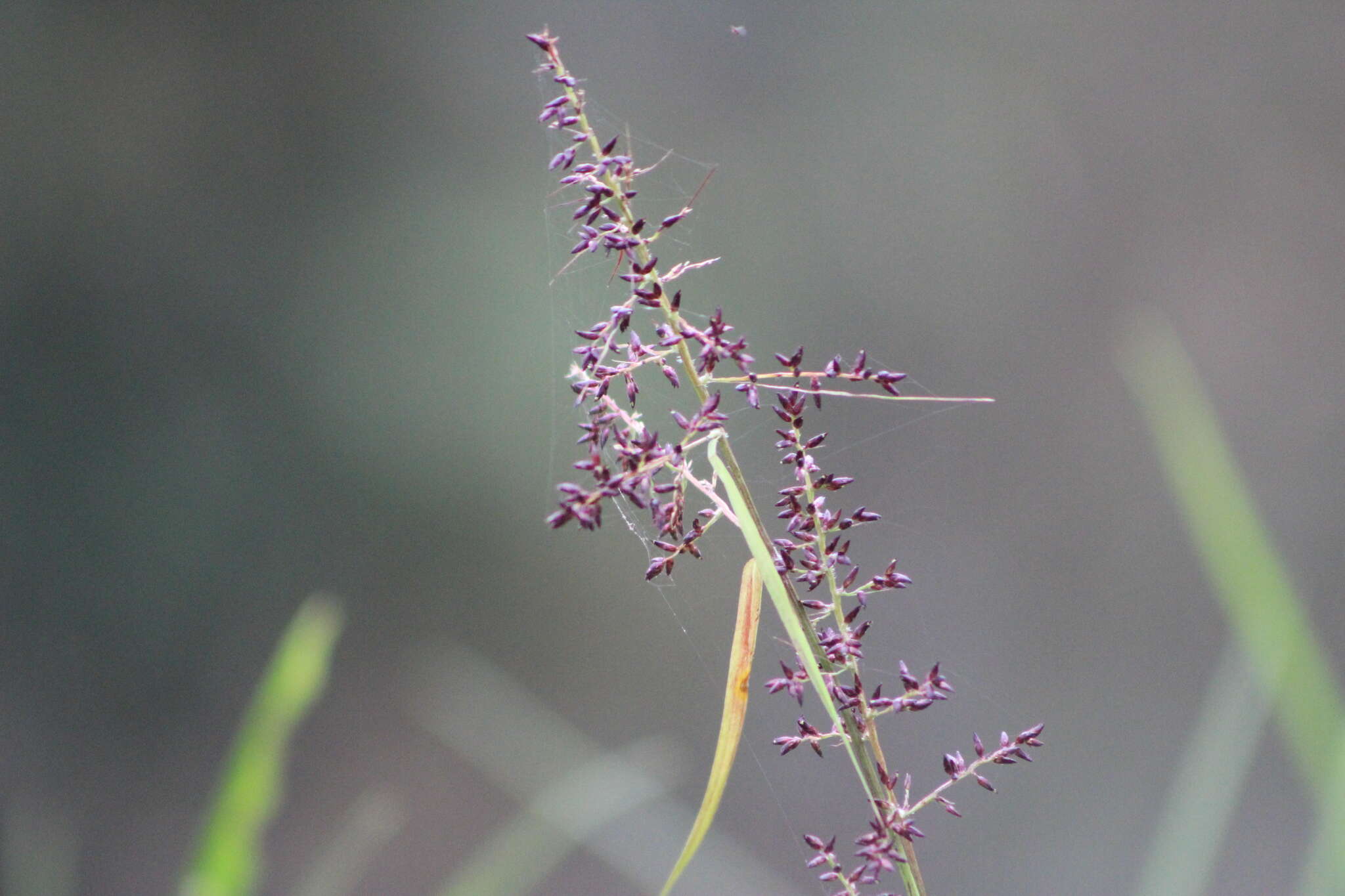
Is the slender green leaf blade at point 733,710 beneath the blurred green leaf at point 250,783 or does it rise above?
above

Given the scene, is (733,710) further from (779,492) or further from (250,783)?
(250,783)

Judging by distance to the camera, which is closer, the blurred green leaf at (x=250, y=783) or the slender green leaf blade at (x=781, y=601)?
the slender green leaf blade at (x=781, y=601)

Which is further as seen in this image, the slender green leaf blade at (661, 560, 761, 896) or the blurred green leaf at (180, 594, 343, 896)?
the blurred green leaf at (180, 594, 343, 896)

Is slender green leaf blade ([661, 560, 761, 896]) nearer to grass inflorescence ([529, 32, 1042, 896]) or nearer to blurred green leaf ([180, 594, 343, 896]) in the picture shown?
grass inflorescence ([529, 32, 1042, 896])

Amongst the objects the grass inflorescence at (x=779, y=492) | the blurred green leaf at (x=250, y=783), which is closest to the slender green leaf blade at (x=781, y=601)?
the grass inflorescence at (x=779, y=492)

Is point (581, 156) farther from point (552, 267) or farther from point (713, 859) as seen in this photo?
point (713, 859)

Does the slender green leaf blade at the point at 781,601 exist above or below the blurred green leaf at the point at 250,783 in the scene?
above

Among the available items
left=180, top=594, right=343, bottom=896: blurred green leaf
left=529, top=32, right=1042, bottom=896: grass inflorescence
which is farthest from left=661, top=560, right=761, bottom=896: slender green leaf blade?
left=180, top=594, right=343, bottom=896: blurred green leaf

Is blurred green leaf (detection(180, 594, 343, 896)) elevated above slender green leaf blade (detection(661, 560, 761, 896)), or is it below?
below

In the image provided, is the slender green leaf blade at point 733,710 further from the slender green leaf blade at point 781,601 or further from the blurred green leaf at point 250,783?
the blurred green leaf at point 250,783

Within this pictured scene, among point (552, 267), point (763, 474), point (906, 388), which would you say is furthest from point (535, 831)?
point (552, 267)

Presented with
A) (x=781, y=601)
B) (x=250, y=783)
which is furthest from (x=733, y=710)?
(x=250, y=783)
